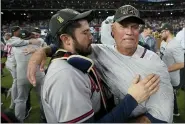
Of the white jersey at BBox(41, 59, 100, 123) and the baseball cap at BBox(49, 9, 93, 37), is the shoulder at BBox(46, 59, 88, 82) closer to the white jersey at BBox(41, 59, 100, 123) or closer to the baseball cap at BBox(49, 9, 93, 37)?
the white jersey at BBox(41, 59, 100, 123)

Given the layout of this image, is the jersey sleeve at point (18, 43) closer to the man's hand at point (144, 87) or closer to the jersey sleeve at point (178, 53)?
the jersey sleeve at point (178, 53)

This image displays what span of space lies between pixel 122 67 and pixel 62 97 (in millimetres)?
490

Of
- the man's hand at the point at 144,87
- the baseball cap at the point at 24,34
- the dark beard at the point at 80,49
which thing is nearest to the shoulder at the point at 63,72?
the dark beard at the point at 80,49

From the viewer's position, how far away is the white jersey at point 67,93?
1.44m

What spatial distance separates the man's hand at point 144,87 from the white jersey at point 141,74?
0.18 feet

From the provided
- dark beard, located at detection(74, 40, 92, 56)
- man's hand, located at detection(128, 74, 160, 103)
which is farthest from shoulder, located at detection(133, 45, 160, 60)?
dark beard, located at detection(74, 40, 92, 56)

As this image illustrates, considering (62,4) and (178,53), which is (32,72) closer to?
(178,53)

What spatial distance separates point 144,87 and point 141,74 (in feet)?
0.37

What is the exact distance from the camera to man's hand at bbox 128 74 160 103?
1.58m

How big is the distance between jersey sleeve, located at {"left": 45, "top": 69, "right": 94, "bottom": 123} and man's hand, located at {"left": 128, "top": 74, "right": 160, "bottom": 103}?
286 mm

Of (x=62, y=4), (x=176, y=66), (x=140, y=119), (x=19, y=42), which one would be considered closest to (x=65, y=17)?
(x=140, y=119)

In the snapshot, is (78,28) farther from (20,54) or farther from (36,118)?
(36,118)

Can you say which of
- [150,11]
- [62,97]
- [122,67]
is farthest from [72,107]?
[150,11]

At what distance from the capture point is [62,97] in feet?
4.71
